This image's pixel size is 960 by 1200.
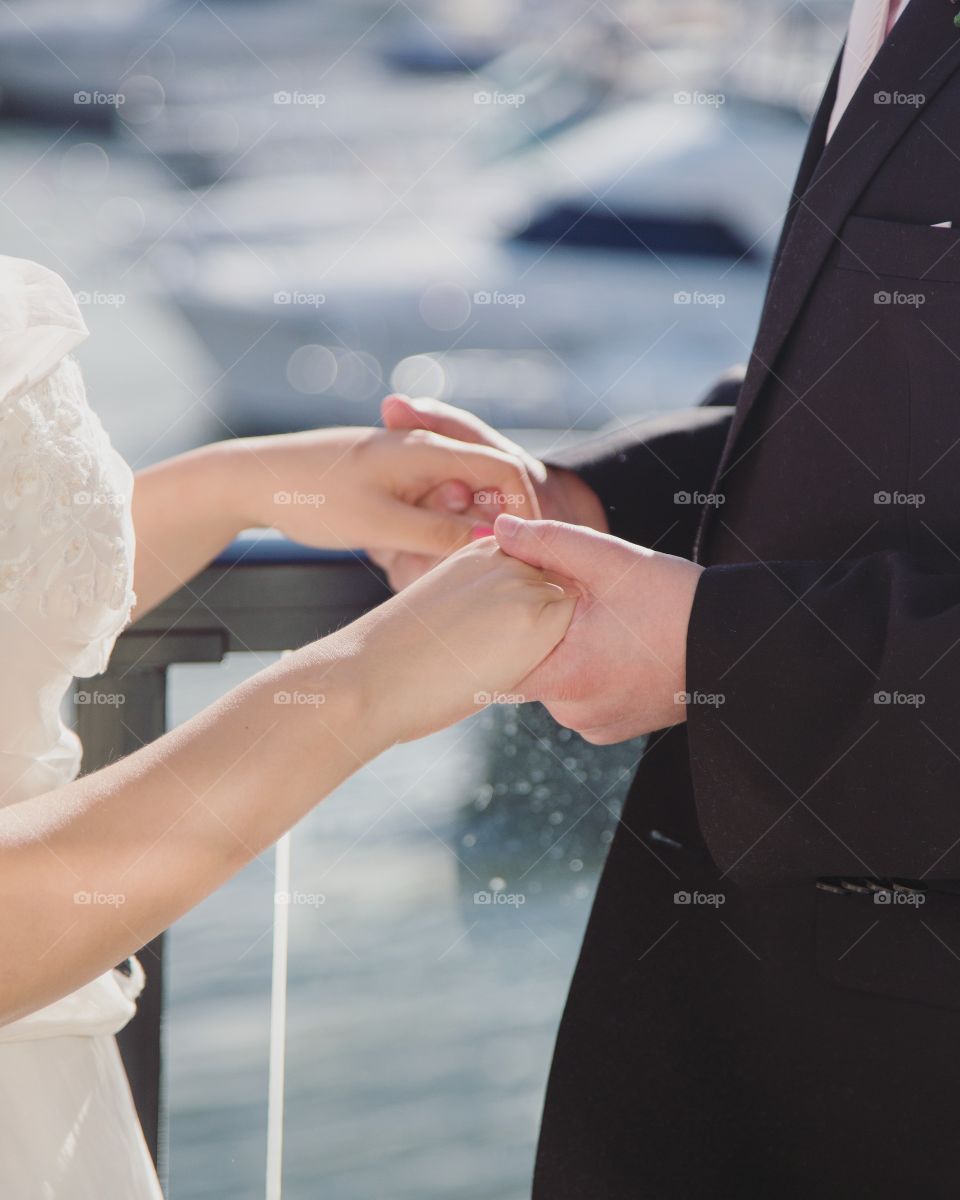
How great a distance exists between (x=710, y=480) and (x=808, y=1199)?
61 cm

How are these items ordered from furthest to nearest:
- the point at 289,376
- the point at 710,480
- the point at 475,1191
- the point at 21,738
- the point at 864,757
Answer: the point at 289,376
the point at 475,1191
the point at 710,480
the point at 21,738
the point at 864,757

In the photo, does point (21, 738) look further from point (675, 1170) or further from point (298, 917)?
point (675, 1170)

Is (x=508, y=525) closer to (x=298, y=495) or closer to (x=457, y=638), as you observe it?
(x=457, y=638)

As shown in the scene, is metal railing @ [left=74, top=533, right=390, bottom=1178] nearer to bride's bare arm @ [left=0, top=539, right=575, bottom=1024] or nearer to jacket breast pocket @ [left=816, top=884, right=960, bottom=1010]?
bride's bare arm @ [left=0, top=539, right=575, bottom=1024]

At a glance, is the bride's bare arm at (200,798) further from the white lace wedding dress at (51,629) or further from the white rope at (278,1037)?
the white rope at (278,1037)

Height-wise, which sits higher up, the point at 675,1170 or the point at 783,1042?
the point at 783,1042

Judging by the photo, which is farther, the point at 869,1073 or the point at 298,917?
the point at 298,917

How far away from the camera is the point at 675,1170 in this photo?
94cm

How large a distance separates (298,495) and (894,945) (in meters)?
0.66

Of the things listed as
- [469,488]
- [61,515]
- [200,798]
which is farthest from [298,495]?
[200,798]

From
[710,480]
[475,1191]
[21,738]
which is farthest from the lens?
[475,1191]

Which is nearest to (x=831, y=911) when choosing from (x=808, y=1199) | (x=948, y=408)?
(x=808, y=1199)

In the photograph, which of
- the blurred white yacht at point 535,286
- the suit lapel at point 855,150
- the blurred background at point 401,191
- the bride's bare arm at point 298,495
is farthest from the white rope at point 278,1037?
the blurred white yacht at point 535,286

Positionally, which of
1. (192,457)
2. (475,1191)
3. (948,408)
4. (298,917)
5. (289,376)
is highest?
(948,408)
